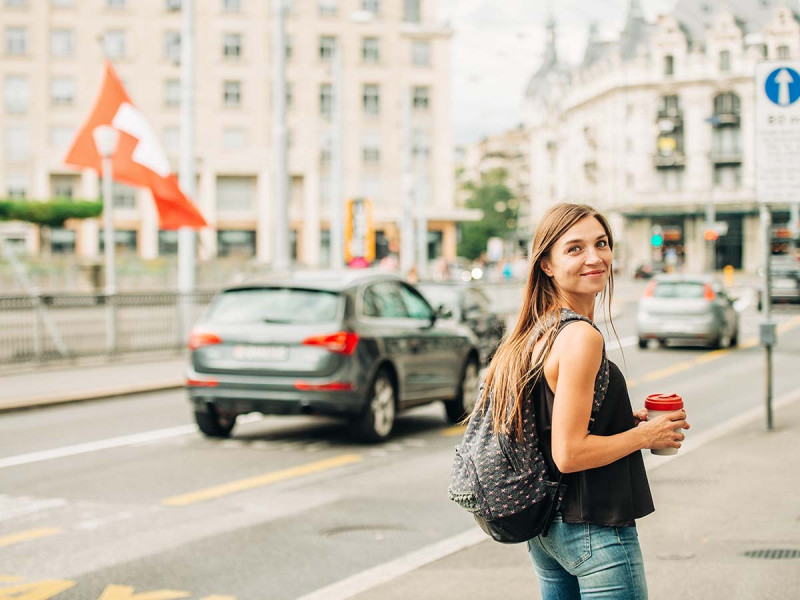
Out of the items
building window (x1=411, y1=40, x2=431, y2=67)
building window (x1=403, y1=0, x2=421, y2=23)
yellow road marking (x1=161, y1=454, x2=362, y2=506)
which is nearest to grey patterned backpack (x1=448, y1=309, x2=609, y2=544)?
yellow road marking (x1=161, y1=454, x2=362, y2=506)

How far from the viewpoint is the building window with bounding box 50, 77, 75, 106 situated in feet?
227

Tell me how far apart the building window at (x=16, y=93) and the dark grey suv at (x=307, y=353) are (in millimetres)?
61709

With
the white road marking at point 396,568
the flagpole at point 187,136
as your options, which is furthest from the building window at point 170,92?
the white road marking at point 396,568

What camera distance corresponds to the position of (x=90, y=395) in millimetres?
14984

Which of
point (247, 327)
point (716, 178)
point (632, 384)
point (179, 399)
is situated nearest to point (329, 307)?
point (247, 327)

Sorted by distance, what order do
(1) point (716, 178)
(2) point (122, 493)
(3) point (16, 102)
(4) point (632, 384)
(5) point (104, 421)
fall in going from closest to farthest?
(2) point (122, 493), (5) point (104, 421), (4) point (632, 384), (3) point (16, 102), (1) point (716, 178)

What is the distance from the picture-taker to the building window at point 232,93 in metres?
71.2

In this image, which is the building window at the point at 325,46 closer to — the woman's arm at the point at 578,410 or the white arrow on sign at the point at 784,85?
the white arrow on sign at the point at 784,85

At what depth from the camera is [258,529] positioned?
24.0 feet

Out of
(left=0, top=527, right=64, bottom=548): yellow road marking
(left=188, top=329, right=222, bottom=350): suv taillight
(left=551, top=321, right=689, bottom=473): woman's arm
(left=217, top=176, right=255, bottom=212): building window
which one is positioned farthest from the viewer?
(left=217, top=176, right=255, bottom=212): building window

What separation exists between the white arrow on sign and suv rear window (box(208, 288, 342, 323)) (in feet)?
13.9

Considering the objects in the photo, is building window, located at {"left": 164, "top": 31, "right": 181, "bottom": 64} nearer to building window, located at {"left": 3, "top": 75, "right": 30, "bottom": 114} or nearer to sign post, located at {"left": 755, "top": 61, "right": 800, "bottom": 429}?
building window, located at {"left": 3, "top": 75, "right": 30, "bottom": 114}

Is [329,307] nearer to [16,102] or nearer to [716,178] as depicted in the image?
[16,102]

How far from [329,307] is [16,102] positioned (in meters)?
62.9
